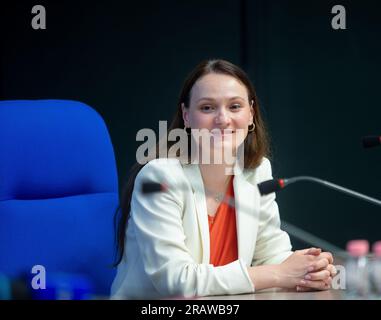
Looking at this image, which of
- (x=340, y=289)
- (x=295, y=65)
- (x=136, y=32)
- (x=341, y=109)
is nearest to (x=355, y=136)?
(x=341, y=109)

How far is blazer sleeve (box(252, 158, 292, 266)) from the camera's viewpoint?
2033mm

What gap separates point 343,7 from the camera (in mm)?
3016

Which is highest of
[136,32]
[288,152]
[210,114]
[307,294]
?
[136,32]

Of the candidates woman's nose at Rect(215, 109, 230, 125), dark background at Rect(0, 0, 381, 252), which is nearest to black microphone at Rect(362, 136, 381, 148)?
woman's nose at Rect(215, 109, 230, 125)

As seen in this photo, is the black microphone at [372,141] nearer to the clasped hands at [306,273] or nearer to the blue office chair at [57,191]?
the clasped hands at [306,273]

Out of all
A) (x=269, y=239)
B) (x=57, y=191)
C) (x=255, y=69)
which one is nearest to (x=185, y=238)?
(x=269, y=239)

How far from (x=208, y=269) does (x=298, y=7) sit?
1.52 metres

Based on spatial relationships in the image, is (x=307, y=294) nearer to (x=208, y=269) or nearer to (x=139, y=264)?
(x=208, y=269)

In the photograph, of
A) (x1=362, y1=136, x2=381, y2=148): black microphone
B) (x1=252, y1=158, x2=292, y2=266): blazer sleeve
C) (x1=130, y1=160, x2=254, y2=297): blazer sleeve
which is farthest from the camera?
(x1=252, y1=158, x2=292, y2=266): blazer sleeve

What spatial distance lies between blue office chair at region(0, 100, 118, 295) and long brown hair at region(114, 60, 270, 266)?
0.09 meters

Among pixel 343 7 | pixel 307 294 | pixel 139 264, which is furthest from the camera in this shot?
pixel 343 7

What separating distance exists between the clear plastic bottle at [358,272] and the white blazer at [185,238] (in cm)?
22

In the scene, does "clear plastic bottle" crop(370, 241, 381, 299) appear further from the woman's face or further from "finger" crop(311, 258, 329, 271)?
the woman's face

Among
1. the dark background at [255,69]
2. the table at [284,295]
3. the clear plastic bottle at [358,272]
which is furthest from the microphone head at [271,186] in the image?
the dark background at [255,69]
